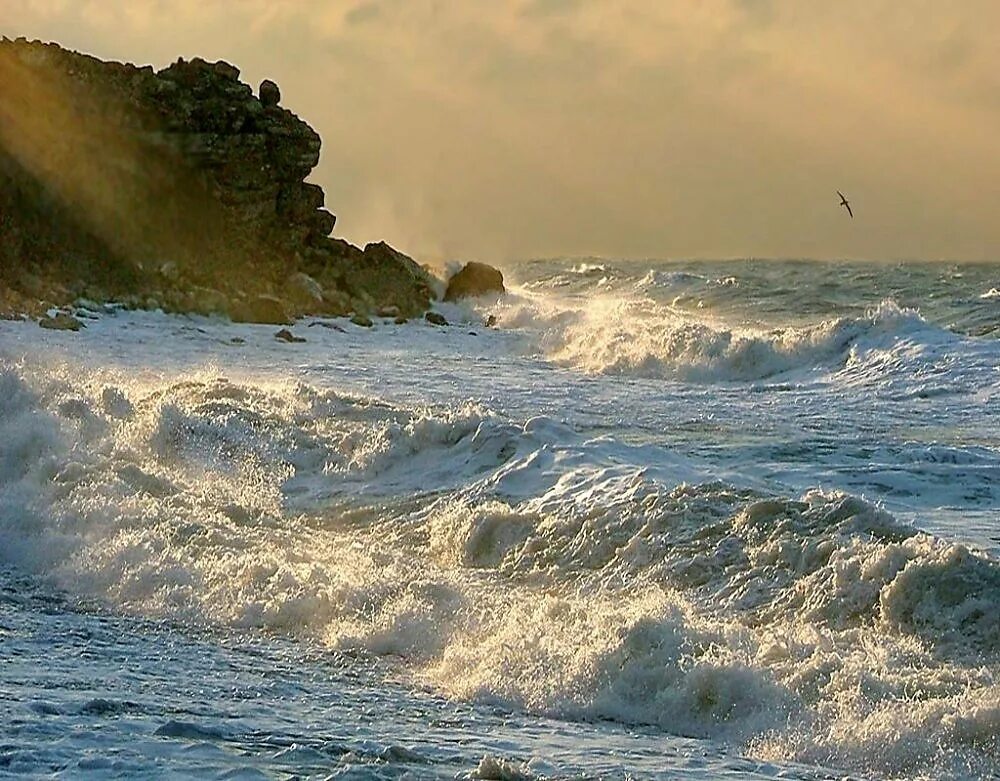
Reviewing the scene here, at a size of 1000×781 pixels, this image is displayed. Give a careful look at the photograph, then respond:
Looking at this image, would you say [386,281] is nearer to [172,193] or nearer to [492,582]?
[172,193]

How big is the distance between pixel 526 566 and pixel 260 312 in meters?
20.7

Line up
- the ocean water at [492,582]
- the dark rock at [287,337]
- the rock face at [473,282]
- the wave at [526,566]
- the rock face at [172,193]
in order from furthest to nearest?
the rock face at [473,282] → the rock face at [172,193] → the dark rock at [287,337] → the wave at [526,566] → the ocean water at [492,582]

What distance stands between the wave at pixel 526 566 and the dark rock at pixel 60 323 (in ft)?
32.8

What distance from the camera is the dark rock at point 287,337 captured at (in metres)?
27.0

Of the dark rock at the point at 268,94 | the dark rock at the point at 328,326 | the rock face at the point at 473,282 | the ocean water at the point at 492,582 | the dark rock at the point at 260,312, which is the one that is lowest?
the ocean water at the point at 492,582

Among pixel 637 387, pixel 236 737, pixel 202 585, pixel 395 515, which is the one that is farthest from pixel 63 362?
pixel 236 737

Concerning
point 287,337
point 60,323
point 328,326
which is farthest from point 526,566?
point 328,326

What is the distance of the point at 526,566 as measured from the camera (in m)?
10.2

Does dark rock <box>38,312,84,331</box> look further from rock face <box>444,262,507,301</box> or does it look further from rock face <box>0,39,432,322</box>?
rock face <box>444,262,507,301</box>

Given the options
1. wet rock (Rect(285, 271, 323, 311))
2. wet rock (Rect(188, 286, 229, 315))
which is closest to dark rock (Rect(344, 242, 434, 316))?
wet rock (Rect(285, 271, 323, 311))

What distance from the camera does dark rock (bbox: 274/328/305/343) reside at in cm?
2700

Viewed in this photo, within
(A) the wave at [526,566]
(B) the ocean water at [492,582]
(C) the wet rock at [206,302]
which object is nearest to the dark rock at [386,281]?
(C) the wet rock at [206,302]

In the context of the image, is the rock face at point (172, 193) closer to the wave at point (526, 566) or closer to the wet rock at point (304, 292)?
the wet rock at point (304, 292)

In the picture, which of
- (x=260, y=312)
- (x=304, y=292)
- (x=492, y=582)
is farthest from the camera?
(x=304, y=292)
